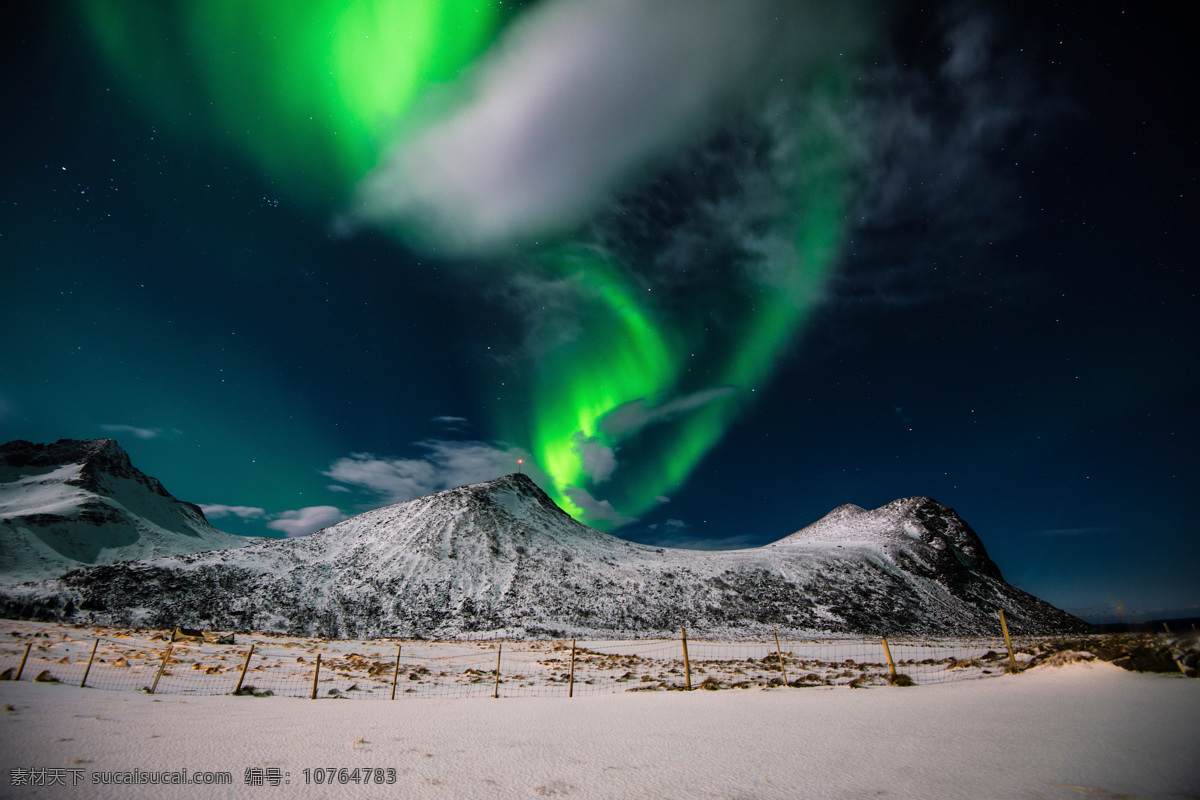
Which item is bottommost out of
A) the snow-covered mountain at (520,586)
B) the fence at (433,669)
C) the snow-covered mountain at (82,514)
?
the fence at (433,669)

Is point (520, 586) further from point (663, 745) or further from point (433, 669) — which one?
point (663, 745)

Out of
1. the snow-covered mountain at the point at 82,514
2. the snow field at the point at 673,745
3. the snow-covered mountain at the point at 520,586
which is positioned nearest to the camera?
the snow field at the point at 673,745

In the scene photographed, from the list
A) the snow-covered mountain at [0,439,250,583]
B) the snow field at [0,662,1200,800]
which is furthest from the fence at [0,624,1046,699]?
the snow-covered mountain at [0,439,250,583]

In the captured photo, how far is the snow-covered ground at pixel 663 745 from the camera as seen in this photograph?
239 inches

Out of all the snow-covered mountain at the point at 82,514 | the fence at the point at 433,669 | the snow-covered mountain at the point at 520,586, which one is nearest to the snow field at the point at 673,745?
the fence at the point at 433,669

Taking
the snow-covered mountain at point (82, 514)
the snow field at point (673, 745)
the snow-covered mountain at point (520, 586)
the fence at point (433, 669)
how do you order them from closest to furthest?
the snow field at point (673, 745)
the fence at point (433, 669)
the snow-covered mountain at point (520, 586)
the snow-covered mountain at point (82, 514)

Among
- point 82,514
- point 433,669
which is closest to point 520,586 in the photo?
point 433,669

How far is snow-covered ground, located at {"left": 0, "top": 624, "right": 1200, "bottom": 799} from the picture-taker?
6066 mm

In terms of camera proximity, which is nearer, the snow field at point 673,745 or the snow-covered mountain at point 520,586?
the snow field at point 673,745

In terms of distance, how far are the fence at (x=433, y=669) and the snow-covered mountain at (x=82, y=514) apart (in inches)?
4338

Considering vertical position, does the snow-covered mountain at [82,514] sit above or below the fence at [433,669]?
above

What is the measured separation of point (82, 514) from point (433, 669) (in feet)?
540

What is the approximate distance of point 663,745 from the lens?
8.70 metres

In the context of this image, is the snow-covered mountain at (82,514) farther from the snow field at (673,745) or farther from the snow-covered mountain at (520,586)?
the snow field at (673,745)
